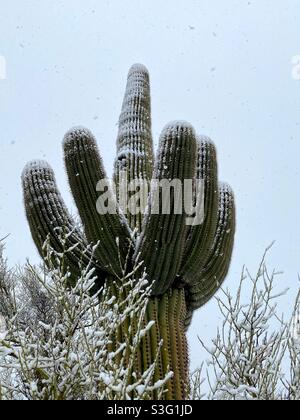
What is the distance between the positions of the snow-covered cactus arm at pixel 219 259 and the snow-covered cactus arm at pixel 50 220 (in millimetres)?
854

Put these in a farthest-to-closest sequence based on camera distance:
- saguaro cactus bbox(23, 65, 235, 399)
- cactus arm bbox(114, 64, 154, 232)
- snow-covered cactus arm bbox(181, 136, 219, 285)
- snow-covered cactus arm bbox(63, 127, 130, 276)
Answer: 1. cactus arm bbox(114, 64, 154, 232)
2. snow-covered cactus arm bbox(181, 136, 219, 285)
3. snow-covered cactus arm bbox(63, 127, 130, 276)
4. saguaro cactus bbox(23, 65, 235, 399)

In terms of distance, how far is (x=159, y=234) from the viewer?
17.0 ft

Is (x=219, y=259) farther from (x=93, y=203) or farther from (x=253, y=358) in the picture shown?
(x=253, y=358)

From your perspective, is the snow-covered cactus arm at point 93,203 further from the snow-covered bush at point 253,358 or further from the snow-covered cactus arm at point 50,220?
the snow-covered bush at point 253,358

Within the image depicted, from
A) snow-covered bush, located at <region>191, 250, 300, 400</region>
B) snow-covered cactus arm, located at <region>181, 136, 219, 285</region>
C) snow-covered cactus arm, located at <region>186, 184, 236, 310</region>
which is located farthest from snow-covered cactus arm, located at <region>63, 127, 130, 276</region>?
snow-covered bush, located at <region>191, 250, 300, 400</region>

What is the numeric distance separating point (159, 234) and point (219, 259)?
83 centimetres

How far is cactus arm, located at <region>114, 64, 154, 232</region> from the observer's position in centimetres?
615

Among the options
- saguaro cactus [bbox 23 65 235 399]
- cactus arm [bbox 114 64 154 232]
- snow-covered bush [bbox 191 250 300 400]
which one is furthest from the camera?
cactus arm [bbox 114 64 154 232]

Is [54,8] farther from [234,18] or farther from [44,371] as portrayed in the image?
[44,371]

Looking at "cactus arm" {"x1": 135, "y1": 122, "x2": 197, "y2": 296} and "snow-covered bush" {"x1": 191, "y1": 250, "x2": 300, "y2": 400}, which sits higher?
"cactus arm" {"x1": 135, "y1": 122, "x2": 197, "y2": 296}

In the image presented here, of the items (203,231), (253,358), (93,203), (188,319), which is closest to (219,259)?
(203,231)

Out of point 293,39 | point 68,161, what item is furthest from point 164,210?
point 293,39

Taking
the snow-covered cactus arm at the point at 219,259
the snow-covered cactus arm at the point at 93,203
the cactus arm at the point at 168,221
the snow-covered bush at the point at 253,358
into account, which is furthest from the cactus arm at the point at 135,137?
the snow-covered bush at the point at 253,358

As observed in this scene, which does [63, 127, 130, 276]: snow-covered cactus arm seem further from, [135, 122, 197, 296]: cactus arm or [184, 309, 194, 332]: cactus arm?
[184, 309, 194, 332]: cactus arm
